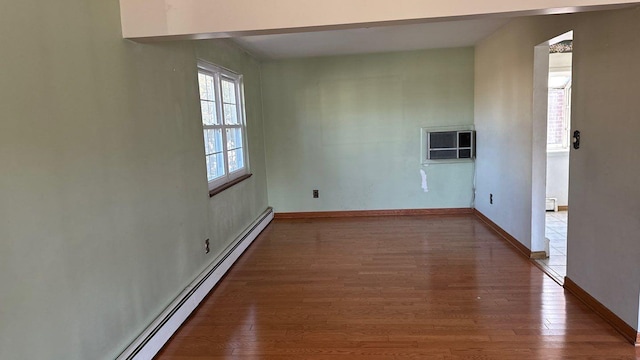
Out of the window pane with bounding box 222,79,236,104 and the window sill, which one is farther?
the window pane with bounding box 222,79,236,104

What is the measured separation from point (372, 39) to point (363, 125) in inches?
51.1

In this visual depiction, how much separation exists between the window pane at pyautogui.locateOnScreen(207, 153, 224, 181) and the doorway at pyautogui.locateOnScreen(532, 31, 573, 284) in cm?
290

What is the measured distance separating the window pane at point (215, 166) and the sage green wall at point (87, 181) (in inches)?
28.2

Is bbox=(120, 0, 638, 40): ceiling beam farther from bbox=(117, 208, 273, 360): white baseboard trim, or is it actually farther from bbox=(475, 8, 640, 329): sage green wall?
bbox=(117, 208, 273, 360): white baseboard trim

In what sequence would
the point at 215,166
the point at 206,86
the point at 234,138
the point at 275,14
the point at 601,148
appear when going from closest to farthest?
1. the point at 275,14
2. the point at 601,148
3. the point at 206,86
4. the point at 215,166
5. the point at 234,138

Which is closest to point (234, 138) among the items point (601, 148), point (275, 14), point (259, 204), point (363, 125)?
point (259, 204)

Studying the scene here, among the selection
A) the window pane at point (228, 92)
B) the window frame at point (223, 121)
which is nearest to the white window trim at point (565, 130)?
the window frame at point (223, 121)

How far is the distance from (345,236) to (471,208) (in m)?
1.93

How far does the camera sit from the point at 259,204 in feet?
17.2

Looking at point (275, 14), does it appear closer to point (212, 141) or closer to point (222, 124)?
point (212, 141)

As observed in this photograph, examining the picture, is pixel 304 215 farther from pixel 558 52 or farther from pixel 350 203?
pixel 558 52

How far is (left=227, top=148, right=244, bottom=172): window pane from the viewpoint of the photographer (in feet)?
14.5

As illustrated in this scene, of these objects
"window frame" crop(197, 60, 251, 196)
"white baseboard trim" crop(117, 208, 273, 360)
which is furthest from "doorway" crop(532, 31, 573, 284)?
"window frame" crop(197, 60, 251, 196)

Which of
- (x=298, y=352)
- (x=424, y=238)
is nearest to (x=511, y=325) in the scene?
(x=298, y=352)
